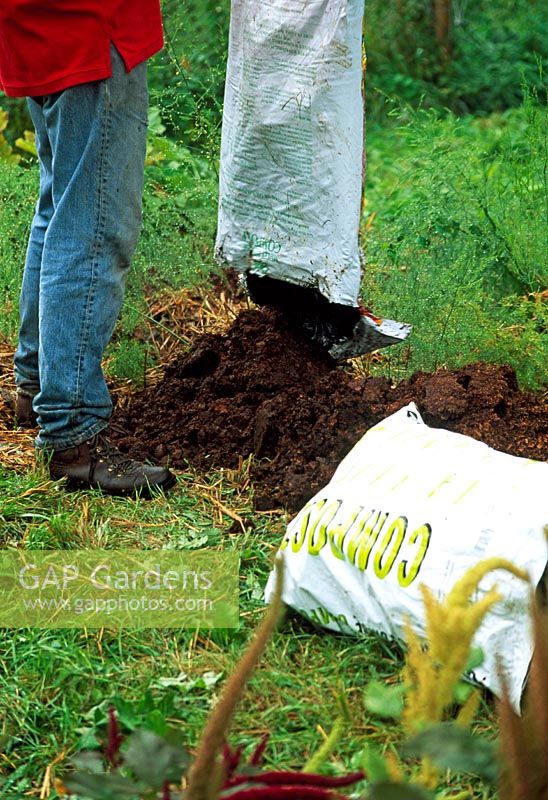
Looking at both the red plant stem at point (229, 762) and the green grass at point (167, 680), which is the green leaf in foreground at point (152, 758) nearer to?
the red plant stem at point (229, 762)

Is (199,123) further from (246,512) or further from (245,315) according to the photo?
(246,512)

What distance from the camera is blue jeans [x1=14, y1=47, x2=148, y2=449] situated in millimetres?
2496

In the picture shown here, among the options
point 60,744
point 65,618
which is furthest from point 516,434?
point 60,744

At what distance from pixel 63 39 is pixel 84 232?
1.47 feet

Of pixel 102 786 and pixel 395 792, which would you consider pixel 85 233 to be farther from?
pixel 395 792

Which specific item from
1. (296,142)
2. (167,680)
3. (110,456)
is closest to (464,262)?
(296,142)

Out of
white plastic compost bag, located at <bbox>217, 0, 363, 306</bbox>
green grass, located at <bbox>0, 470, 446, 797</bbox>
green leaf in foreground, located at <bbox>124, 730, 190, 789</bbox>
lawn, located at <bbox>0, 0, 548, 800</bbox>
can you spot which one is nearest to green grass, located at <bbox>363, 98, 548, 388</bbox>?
lawn, located at <bbox>0, 0, 548, 800</bbox>

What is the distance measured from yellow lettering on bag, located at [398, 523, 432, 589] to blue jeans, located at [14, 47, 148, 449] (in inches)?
41.1

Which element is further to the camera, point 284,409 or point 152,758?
point 284,409

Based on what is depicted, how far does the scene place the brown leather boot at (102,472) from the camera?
8.95 feet

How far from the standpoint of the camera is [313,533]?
6.98 ft

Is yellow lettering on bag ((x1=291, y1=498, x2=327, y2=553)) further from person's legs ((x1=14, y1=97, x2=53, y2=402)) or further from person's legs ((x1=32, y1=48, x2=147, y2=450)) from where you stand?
person's legs ((x1=14, y1=97, x2=53, y2=402))

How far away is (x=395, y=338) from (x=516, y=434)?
455 millimetres

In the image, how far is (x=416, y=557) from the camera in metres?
1.97
